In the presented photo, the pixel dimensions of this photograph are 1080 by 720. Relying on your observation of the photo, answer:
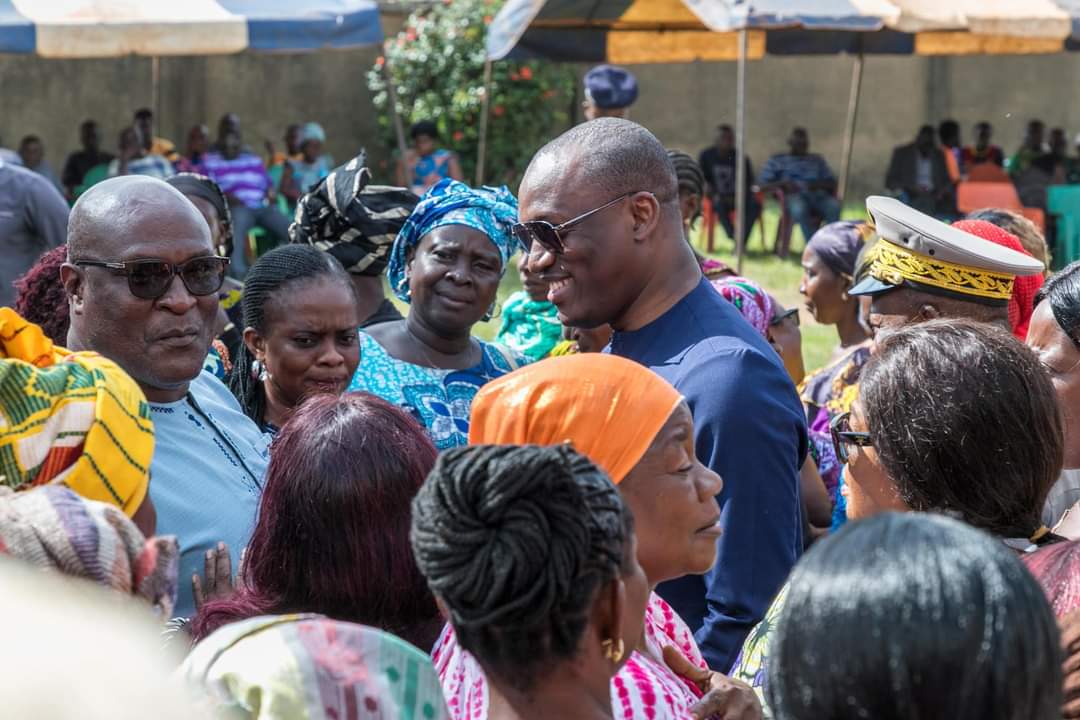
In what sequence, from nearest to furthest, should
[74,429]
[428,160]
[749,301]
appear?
[74,429] < [749,301] < [428,160]

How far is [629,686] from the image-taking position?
223 cm

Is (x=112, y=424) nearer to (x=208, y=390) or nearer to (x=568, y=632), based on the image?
(x=568, y=632)

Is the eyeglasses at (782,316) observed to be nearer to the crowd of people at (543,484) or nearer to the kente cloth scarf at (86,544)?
the crowd of people at (543,484)

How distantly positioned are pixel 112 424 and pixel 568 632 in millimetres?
794

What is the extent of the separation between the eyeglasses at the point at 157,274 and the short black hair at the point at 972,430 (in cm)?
167

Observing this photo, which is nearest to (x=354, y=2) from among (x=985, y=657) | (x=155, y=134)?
(x=155, y=134)

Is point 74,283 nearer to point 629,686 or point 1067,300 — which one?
point 629,686

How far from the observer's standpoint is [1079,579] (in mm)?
1945

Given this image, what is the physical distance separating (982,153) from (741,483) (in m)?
16.7

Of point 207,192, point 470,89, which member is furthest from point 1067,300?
point 470,89

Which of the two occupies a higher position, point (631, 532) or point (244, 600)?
point (631, 532)

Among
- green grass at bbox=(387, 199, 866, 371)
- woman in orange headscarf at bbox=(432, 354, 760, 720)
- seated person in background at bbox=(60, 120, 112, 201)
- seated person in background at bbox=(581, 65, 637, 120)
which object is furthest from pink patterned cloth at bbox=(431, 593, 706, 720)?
seated person in background at bbox=(60, 120, 112, 201)

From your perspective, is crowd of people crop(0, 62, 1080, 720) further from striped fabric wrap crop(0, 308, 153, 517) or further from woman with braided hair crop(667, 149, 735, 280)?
woman with braided hair crop(667, 149, 735, 280)

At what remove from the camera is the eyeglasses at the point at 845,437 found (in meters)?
2.68
